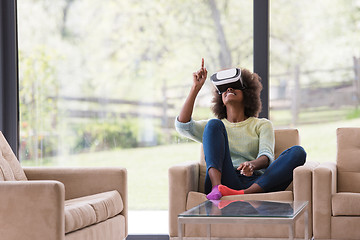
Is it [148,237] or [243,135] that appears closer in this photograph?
[243,135]

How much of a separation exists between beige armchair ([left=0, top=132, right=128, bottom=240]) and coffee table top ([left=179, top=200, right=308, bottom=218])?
0.62m

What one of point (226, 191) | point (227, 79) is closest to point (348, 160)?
point (227, 79)

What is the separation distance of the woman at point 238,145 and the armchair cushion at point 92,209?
57cm

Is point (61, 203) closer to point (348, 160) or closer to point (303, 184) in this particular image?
point (303, 184)

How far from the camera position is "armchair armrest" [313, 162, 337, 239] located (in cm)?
356

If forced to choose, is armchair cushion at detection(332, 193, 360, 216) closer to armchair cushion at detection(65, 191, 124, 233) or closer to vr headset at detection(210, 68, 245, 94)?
vr headset at detection(210, 68, 245, 94)

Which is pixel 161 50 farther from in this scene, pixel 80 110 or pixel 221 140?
pixel 221 140

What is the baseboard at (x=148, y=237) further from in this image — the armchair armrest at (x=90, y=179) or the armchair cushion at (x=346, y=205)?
the armchair cushion at (x=346, y=205)

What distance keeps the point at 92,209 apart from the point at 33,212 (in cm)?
45

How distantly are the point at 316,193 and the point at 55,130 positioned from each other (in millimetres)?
2347

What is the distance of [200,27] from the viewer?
487cm

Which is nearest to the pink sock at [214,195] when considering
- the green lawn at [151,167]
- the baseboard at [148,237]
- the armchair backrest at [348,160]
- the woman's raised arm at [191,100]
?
the woman's raised arm at [191,100]

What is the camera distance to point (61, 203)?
2805mm

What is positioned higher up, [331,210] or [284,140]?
[284,140]
